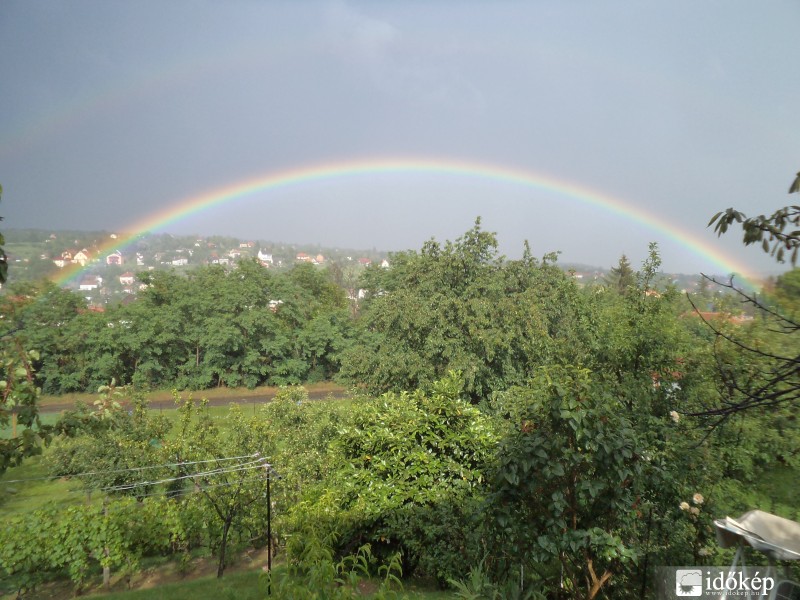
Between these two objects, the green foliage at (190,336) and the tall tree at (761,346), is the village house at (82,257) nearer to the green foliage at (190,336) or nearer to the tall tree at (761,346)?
the green foliage at (190,336)

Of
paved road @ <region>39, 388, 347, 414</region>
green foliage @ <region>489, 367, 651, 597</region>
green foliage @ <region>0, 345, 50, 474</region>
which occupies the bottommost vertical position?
paved road @ <region>39, 388, 347, 414</region>

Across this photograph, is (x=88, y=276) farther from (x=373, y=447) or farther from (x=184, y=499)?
(x=373, y=447)

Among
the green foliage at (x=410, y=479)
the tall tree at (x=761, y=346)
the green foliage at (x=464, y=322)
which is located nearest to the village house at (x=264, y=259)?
the green foliage at (x=464, y=322)

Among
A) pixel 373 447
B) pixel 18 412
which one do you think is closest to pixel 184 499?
pixel 373 447

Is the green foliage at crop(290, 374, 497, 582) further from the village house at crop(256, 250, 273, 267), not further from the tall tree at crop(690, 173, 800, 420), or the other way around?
the village house at crop(256, 250, 273, 267)

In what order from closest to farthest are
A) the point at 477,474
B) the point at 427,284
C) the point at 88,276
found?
1. the point at 477,474
2. the point at 427,284
3. the point at 88,276

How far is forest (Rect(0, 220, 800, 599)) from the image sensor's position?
11.7 feet

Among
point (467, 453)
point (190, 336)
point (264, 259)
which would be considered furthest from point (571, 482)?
point (264, 259)

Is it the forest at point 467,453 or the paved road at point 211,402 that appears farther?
the paved road at point 211,402

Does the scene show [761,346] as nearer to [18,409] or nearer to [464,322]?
[464,322]

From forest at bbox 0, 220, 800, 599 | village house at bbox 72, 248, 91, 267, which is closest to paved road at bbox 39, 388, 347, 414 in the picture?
forest at bbox 0, 220, 800, 599

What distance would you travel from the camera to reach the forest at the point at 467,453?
3.55 metres

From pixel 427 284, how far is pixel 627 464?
1295 centimetres

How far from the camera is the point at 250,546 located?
1073 centimetres
